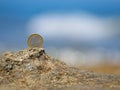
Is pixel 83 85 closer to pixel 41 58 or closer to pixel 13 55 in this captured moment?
pixel 41 58

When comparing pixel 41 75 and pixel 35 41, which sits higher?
pixel 35 41

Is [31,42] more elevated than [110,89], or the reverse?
[31,42]

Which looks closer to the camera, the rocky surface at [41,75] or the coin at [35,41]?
the rocky surface at [41,75]

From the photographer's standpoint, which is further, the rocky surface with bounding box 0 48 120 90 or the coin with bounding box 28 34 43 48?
the coin with bounding box 28 34 43 48

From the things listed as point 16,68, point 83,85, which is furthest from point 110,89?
point 16,68

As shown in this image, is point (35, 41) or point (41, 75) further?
point (35, 41)
